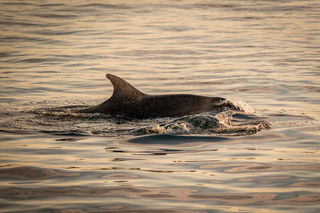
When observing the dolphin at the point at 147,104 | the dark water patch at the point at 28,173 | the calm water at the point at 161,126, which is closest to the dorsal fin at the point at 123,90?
the dolphin at the point at 147,104

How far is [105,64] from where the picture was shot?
61.4 feet

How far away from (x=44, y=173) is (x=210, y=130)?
11.2 feet

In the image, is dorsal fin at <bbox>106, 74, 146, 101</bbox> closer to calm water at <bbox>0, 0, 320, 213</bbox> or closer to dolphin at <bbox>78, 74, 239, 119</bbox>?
dolphin at <bbox>78, 74, 239, 119</bbox>

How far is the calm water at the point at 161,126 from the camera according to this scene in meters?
5.75

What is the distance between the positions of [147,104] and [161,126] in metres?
1.24

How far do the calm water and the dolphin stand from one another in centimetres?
32

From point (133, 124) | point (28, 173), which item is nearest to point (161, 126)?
point (133, 124)

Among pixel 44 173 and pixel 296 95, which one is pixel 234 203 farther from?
pixel 296 95

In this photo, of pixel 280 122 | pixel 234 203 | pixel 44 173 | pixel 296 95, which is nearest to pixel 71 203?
pixel 44 173

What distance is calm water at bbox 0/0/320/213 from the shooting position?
575 centimetres

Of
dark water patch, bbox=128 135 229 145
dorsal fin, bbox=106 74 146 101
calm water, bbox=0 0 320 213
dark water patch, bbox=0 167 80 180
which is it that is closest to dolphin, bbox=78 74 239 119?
dorsal fin, bbox=106 74 146 101

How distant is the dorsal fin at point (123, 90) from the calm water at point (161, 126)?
62 cm

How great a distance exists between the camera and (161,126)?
906 cm

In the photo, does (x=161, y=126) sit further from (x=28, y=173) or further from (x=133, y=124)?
(x=28, y=173)
